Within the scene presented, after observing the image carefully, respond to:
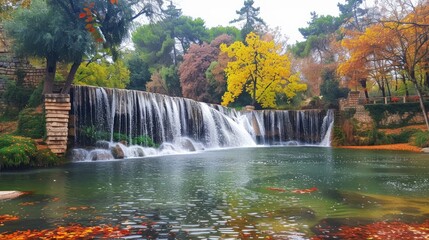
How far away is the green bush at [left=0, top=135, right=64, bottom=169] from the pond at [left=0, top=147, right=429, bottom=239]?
1150 millimetres

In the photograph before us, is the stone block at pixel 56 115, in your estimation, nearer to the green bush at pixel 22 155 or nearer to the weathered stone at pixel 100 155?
the green bush at pixel 22 155

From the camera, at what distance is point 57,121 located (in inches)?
654

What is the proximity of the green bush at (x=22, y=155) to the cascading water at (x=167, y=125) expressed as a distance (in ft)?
6.73

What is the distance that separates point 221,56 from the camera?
39.2m

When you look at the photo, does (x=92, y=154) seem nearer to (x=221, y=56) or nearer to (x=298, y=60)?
(x=221, y=56)

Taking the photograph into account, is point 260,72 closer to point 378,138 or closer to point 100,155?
point 378,138

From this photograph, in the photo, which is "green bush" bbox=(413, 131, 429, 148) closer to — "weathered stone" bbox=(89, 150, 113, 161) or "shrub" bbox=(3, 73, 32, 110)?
"weathered stone" bbox=(89, 150, 113, 161)

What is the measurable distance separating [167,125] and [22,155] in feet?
35.3

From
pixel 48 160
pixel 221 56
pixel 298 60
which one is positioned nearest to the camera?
pixel 48 160

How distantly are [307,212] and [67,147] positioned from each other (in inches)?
542

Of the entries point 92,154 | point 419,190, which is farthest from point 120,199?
point 92,154

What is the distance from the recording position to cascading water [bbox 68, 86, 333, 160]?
19312mm

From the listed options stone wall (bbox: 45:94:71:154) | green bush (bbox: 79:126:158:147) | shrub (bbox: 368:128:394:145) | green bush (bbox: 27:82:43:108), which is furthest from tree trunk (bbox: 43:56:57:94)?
shrub (bbox: 368:128:394:145)

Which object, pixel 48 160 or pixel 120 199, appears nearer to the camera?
pixel 120 199
